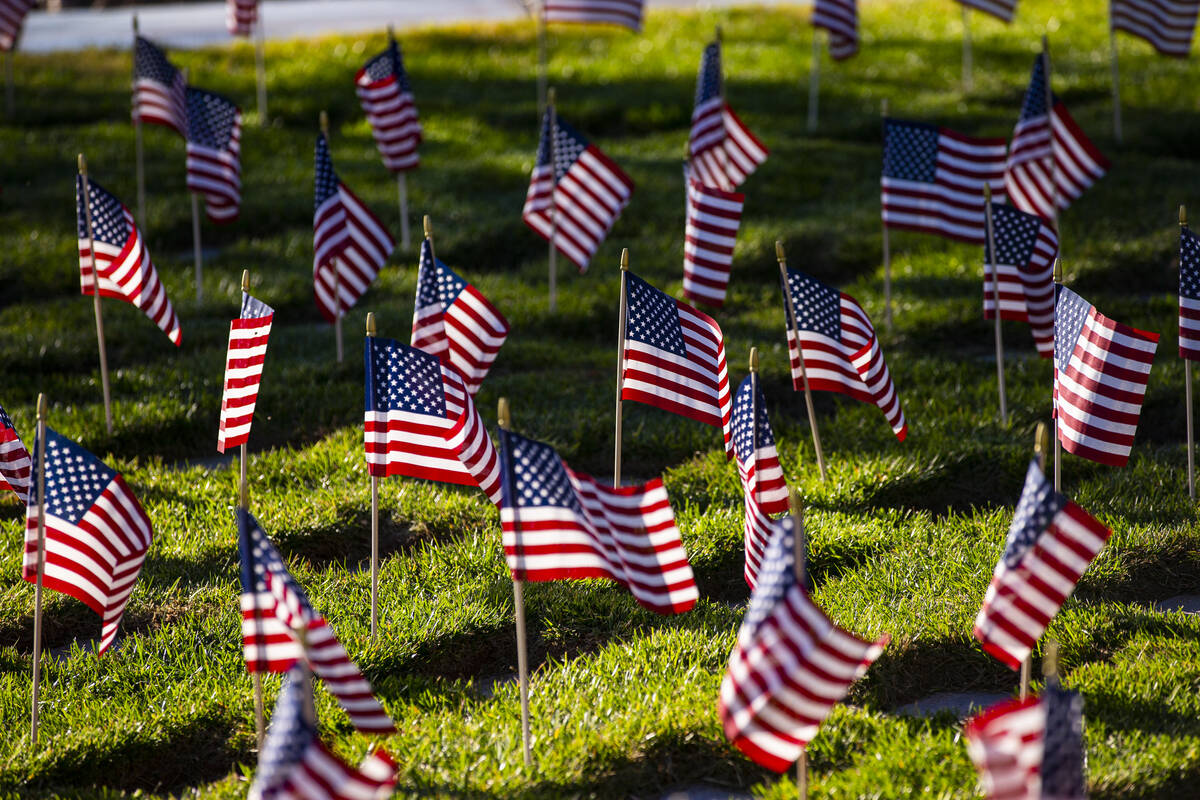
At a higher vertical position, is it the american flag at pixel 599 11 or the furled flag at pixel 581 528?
the american flag at pixel 599 11

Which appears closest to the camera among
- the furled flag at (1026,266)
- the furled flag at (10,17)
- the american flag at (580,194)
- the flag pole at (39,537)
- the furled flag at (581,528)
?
the furled flag at (581,528)

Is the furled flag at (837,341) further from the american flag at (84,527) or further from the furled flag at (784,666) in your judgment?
the american flag at (84,527)

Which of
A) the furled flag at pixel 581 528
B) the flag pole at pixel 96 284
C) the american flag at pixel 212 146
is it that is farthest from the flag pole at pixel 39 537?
the american flag at pixel 212 146

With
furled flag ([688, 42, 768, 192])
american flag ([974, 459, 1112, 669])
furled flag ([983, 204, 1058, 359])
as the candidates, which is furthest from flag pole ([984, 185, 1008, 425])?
american flag ([974, 459, 1112, 669])

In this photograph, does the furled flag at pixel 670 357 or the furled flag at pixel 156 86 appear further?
the furled flag at pixel 156 86

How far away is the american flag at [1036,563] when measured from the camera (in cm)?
412

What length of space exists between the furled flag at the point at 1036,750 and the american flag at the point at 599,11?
10.1 meters

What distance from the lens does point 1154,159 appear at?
12461 mm

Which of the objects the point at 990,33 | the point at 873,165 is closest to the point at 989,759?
the point at 873,165

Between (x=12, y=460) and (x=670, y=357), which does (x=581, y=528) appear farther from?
(x=12, y=460)

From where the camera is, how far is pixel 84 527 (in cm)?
482

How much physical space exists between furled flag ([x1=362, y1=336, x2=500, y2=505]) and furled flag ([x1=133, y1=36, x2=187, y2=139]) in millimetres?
5964

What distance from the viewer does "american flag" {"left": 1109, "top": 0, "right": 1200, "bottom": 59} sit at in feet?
39.8

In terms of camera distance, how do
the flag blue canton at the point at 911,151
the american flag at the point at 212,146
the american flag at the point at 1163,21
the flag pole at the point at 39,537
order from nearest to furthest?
the flag pole at the point at 39,537
the flag blue canton at the point at 911,151
the american flag at the point at 212,146
the american flag at the point at 1163,21
